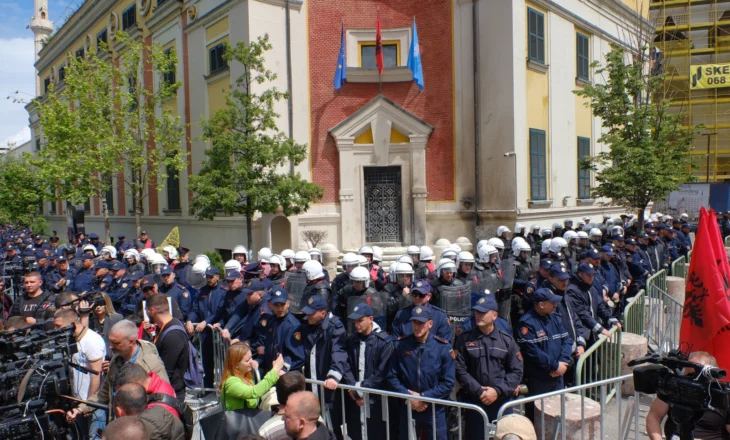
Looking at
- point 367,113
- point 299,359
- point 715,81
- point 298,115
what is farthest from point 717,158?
point 299,359

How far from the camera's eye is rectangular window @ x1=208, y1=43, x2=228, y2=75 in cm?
1906

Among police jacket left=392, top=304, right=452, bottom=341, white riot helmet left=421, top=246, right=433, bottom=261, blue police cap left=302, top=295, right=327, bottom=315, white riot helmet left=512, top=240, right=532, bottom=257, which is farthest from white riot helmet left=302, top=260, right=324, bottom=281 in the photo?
white riot helmet left=512, top=240, right=532, bottom=257

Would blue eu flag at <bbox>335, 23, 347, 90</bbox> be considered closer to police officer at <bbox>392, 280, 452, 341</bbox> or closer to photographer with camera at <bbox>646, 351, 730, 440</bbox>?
police officer at <bbox>392, 280, 452, 341</bbox>

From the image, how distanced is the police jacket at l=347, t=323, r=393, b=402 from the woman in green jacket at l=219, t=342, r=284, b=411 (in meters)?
1.20

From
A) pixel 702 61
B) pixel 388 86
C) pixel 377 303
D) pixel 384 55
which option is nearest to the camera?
pixel 377 303

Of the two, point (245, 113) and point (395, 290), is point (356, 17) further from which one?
point (395, 290)

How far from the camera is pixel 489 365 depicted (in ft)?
17.5

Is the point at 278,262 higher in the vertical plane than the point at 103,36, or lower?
lower

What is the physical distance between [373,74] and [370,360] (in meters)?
14.8

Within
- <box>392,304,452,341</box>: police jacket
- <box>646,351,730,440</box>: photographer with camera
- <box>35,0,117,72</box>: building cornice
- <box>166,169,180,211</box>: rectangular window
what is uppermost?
<box>35,0,117,72</box>: building cornice

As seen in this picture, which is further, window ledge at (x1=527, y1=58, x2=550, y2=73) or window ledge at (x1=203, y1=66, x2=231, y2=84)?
window ledge at (x1=203, y1=66, x2=231, y2=84)

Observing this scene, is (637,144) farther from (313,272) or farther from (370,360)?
(370,360)

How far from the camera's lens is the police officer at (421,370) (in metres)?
5.05

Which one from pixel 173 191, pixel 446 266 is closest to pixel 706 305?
pixel 446 266
